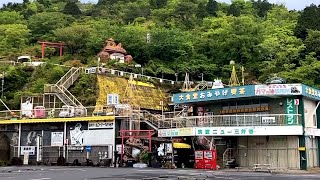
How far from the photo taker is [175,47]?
53844 millimetres

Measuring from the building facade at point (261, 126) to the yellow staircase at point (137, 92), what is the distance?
402 inches

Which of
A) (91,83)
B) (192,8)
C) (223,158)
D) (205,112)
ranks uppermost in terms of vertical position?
(192,8)

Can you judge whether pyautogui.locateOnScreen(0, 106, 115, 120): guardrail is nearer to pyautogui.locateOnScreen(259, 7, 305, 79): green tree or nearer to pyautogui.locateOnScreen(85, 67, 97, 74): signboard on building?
pyautogui.locateOnScreen(85, 67, 97, 74): signboard on building

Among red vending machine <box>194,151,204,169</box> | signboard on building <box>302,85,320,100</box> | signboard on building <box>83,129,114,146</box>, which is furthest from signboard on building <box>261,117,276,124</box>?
signboard on building <box>83,129,114,146</box>

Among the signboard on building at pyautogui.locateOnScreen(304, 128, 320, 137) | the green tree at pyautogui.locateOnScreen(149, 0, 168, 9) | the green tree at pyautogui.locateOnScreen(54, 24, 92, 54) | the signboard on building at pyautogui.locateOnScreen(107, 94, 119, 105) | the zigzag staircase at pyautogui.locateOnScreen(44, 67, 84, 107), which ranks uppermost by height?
the green tree at pyautogui.locateOnScreen(149, 0, 168, 9)

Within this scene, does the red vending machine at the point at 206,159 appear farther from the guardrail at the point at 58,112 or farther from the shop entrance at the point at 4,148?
the shop entrance at the point at 4,148

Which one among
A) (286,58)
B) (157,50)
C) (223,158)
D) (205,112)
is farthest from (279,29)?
(223,158)

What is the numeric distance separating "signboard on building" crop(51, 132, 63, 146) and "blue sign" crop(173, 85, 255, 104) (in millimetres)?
10733

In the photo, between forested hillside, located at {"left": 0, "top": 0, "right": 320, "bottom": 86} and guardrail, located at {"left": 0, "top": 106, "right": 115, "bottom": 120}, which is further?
forested hillside, located at {"left": 0, "top": 0, "right": 320, "bottom": 86}

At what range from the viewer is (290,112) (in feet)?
101

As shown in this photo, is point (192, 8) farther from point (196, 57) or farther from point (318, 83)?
point (318, 83)

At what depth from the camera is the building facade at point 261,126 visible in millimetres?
30234

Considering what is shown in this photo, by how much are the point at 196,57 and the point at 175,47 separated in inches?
116

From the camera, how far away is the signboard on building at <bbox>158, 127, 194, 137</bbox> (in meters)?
31.9
